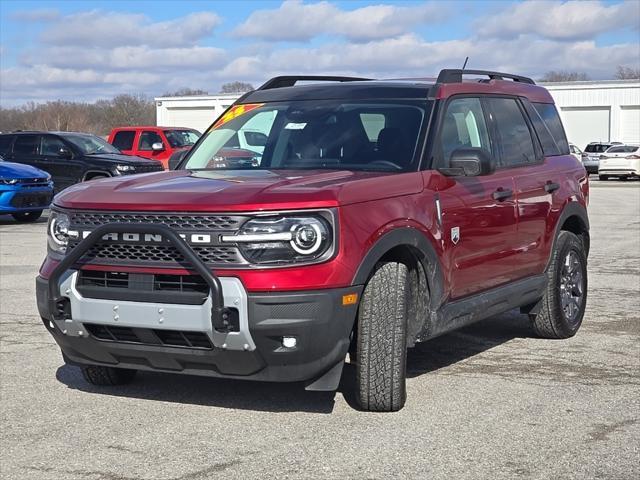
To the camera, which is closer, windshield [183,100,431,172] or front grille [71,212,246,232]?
front grille [71,212,246,232]

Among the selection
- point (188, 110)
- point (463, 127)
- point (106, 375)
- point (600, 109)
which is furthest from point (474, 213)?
point (188, 110)

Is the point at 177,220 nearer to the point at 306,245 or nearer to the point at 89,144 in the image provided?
the point at 306,245

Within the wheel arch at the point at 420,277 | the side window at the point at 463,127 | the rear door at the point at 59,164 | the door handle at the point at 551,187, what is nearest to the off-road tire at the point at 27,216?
the rear door at the point at 59,164

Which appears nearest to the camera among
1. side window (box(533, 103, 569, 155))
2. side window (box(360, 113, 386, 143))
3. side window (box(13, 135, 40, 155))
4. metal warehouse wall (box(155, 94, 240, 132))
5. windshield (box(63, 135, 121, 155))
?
side window (box(360, 113, 386, 143))

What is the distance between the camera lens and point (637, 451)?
488 cm

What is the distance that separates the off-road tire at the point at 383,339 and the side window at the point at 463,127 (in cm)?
114

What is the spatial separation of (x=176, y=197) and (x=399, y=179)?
4.29ft

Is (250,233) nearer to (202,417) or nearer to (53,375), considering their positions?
(202,417)

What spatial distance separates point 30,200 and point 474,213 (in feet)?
45.0

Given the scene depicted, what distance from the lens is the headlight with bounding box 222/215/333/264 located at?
4930mm

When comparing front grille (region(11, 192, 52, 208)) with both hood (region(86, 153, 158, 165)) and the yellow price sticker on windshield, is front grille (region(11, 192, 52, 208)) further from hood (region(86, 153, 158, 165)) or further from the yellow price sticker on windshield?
the yellow price sticker on windshield

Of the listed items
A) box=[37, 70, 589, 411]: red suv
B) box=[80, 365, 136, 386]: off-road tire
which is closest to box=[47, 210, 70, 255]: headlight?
box=[37, 70, 589, 411]: red suv

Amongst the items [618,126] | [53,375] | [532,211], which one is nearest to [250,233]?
[53,375]

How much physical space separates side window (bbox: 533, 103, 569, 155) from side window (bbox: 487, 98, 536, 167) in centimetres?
43
